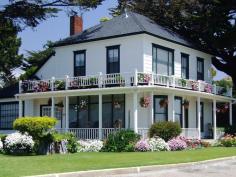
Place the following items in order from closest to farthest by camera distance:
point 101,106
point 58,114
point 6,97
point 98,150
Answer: point 98,150
point 101,106
point 58,114
point 6,97

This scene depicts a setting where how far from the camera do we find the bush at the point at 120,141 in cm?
2685

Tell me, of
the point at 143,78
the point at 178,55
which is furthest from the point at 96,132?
the point at 178,55

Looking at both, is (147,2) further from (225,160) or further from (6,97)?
(225,160)

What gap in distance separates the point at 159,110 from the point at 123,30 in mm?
5686

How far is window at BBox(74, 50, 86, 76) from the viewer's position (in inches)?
1341

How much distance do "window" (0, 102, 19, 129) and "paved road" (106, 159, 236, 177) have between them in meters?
Answer: 21.5

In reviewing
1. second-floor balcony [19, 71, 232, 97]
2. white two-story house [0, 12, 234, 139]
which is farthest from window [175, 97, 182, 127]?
second-floor balcony [19, 71, 232, 97]

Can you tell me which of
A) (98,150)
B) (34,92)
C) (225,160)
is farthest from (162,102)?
(225,160)

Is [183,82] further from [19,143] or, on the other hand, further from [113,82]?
[19,143]

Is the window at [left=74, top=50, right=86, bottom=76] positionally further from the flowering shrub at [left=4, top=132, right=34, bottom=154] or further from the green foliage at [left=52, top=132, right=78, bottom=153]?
the flowering shrub at [left=4, top=132, right=34, bottom=154]

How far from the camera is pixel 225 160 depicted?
20828 millimetres

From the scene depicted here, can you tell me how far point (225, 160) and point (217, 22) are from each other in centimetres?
2211

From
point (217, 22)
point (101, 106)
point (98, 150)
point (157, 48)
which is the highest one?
point (217, 22)

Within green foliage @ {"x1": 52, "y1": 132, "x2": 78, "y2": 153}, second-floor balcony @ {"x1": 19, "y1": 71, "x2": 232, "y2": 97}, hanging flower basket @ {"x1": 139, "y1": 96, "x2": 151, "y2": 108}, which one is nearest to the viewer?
green foliage @ {"x1": 52, "y1": 132, "x2": 78, "y2": 153}
